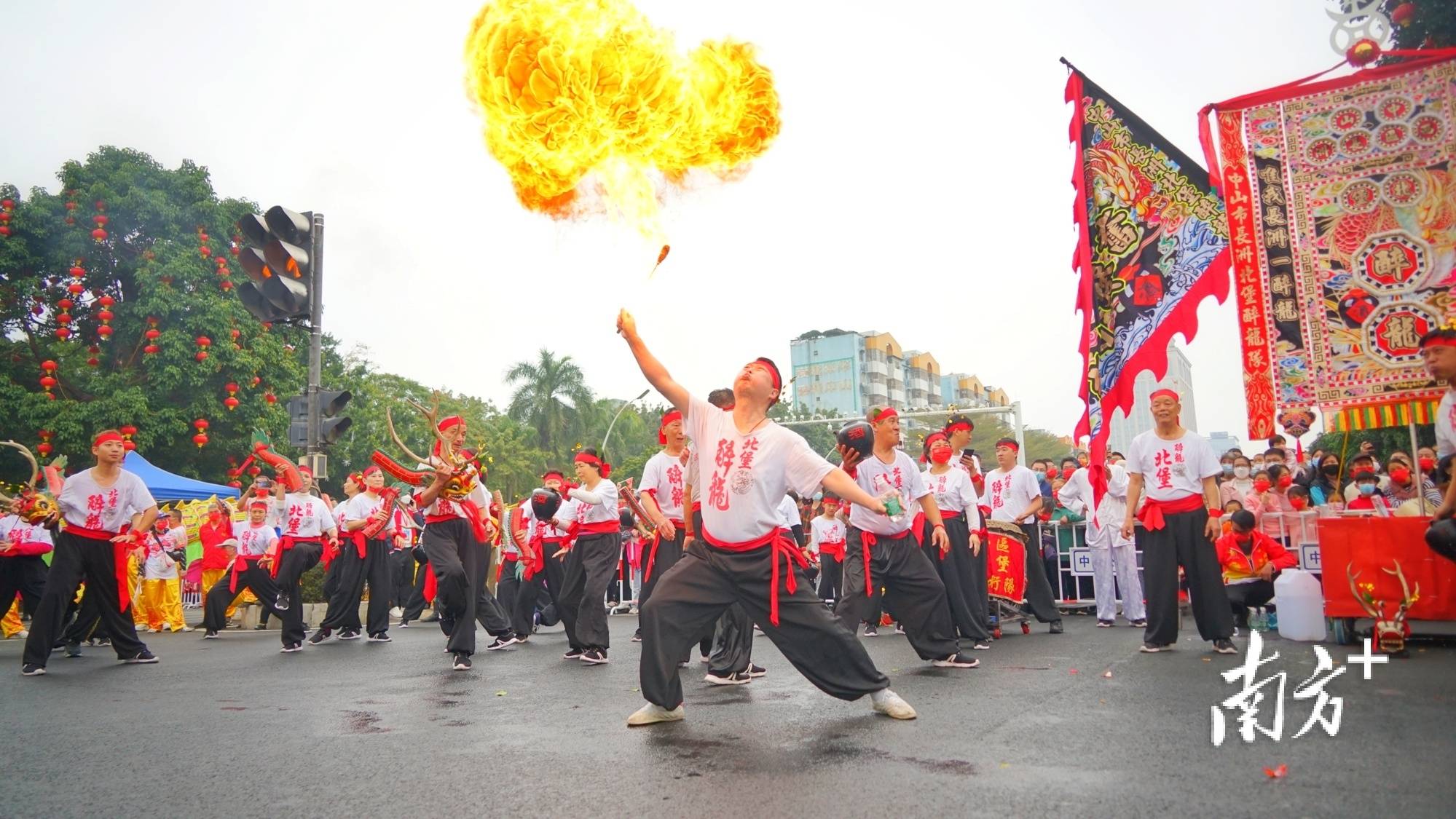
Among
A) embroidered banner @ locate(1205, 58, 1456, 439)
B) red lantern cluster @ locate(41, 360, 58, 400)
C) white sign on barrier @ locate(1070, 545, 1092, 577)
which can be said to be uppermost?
red lantern cluster @ locate(41, 360, 58, 400)

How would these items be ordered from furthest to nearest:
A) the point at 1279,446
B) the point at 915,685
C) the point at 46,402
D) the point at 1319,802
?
the point at 46,402
the point at 1279,446
the point at 915,685
the point at 1319,802

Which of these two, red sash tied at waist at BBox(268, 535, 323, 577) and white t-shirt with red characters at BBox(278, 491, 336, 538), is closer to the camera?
red sash tied at waist at BBox(268, 535, 323, 577)

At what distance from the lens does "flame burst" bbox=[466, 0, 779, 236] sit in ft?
22.6

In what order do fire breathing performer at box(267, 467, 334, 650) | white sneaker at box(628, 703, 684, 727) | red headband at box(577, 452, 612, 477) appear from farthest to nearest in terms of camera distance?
fire breathing performer at box(267, 467, 334, 650)
red headband at box(577, 452, 612, 477)
white sneaker at box(628, 703, 684, 727)

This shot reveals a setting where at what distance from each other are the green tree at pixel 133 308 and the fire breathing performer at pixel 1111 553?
887 inches

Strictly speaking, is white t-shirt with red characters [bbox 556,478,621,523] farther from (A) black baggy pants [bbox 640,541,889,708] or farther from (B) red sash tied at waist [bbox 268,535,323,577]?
(B) red sash tied at waist [bbox 268,535,323,577]

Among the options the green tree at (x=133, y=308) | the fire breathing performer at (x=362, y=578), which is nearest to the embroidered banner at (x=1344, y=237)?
the fire breathing performer at (x=362, y=578)

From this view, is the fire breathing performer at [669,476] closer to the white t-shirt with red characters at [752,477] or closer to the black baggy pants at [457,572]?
the black baggy pants at [457,572]

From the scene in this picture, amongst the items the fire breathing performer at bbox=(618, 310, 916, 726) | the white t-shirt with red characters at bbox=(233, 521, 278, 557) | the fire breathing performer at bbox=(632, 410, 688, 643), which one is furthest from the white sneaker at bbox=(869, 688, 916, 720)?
the white t-shirt with red characters at bbox=(233, 521, 278, 557)

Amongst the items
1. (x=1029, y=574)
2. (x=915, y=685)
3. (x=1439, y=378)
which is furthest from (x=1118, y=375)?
(x=915, y=685)

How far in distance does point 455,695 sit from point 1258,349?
23.0 ft

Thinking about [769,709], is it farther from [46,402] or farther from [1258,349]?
[46,402]

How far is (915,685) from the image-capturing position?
20.9 feet

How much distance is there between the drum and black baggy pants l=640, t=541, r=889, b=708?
5.48m
